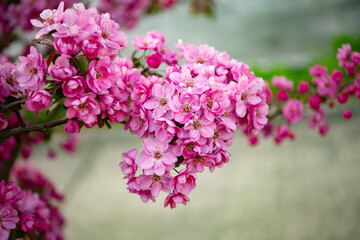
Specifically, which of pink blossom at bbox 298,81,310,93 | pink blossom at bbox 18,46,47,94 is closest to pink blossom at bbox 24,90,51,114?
pink blossom at bbox 18,46,47,94

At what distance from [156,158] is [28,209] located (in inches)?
17.8

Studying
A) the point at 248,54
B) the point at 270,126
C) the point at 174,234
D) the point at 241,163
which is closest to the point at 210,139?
the point at 270,126

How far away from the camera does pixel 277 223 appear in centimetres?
178

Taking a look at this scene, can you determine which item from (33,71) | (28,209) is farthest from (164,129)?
(28,209)

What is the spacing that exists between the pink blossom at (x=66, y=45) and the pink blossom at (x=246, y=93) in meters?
0.33

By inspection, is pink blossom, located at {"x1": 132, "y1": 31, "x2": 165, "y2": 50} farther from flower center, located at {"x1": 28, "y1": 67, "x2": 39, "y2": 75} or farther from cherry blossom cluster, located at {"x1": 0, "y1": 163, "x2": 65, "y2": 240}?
cherry blossom cluster, located at {"x1": 0, "y1": 163, "x2": 65, "y2": 240}

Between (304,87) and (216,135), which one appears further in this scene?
(304,87)

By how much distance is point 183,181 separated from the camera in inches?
26.9

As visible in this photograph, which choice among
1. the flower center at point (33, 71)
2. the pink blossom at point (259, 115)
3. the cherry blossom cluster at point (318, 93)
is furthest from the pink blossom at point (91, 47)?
the cherry blossom cluster at point (318, 93)

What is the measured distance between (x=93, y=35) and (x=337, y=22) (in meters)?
3.57

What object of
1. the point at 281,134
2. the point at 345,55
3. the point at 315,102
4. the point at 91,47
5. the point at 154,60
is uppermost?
the point at 345,55

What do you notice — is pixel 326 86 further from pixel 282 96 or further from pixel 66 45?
pixel 66 45

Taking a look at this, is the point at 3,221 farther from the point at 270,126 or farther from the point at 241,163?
the point at 241,163

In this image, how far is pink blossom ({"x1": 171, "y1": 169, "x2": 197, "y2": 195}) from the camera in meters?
0.69
